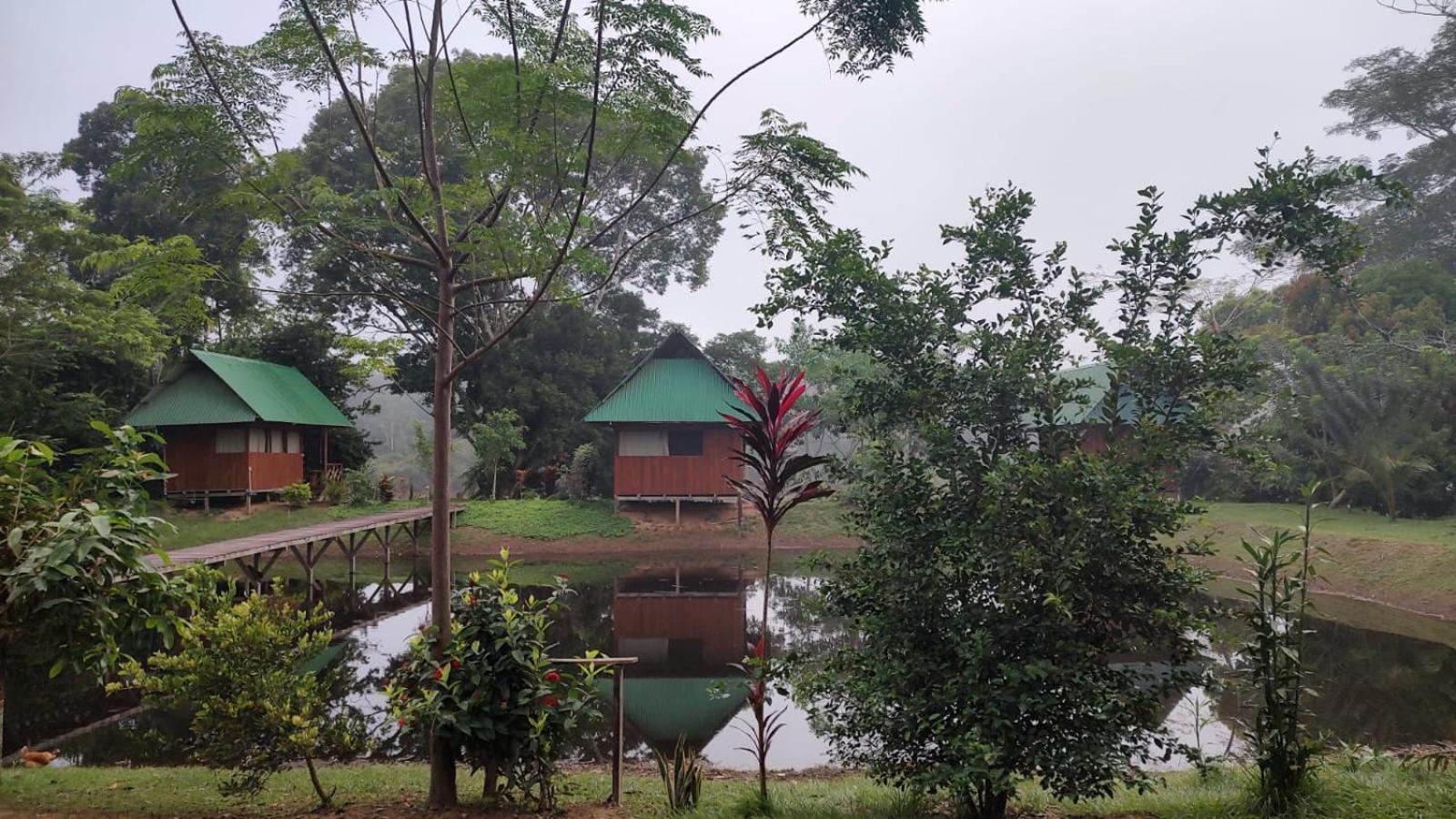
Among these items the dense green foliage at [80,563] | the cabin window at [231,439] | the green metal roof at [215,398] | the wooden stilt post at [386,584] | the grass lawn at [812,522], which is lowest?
the wooden stilt post at [386,584]

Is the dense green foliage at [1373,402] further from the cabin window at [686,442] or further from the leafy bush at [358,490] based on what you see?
the leafy bush at [358,490]

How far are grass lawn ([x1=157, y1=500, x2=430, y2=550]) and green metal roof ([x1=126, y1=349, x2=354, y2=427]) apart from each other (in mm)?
2259

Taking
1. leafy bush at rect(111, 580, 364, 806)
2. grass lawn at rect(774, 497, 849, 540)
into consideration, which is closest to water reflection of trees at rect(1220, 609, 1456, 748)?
leafy bush at rect(111, 580, 364, 806)

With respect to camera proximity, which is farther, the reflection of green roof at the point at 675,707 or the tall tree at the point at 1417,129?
the tall tree at the point at 1417,129

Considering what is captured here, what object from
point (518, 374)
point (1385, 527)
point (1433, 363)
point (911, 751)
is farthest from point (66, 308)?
point (1433, 363)

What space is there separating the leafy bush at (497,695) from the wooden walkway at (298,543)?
5.20 metres

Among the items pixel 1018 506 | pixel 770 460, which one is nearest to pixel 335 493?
pixel 770 460

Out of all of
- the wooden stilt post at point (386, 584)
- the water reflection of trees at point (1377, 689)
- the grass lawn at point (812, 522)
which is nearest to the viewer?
the water reflection of trees at point (1377, 689)

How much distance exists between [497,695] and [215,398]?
63.6 feet

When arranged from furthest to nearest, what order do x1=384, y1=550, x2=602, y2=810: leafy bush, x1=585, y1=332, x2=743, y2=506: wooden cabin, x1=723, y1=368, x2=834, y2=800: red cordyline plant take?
x1=585, y1=332, x2=743, y2=506: wooden cabin < x1=723, y1=368, x2=834, y2=800: red cordyline plant < x1=384, y1=550, x2=602, y2=810: leafy bush

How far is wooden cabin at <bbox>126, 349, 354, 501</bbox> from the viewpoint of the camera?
19344 millimetres

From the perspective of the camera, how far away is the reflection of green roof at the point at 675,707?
7.69 metres

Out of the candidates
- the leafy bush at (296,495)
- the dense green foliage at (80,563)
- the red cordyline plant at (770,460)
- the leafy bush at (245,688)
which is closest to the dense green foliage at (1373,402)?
the red cordyline plant at (770,460)

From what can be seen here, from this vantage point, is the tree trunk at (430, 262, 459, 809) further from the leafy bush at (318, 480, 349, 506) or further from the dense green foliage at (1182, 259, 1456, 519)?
the leafy bush at (318, 480, 349, 506)
